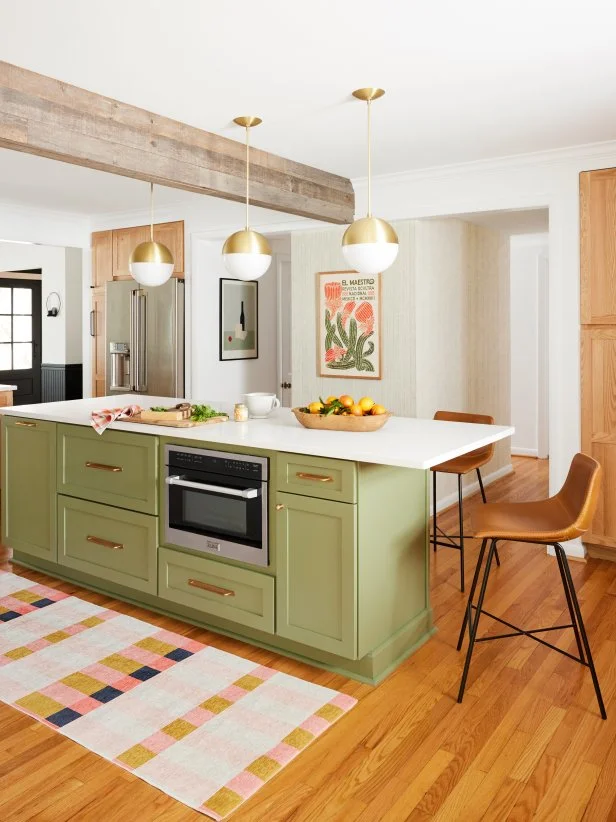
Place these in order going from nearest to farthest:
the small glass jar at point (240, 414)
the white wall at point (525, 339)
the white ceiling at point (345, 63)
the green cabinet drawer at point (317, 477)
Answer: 1. the white ceiling at point (345, 63)
2. the green cabinet drawer at point (317, 477)
3. the small glass jar at point (240, 414)
4. the white wall at point (525, 339)

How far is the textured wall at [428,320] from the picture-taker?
507 centimetres

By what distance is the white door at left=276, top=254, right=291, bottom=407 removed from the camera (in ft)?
23.6

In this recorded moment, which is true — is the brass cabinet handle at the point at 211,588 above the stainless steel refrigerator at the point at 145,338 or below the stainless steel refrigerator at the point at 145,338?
below

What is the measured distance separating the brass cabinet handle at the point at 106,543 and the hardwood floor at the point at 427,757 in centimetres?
62

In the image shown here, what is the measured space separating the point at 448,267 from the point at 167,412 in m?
A: 2.83

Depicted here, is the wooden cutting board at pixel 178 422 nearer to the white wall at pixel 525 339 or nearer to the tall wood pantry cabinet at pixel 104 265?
the tall wood pantry cabinet at pixel 104 265

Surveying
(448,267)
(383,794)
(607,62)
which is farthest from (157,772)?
(448,267)

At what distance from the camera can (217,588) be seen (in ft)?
10.3

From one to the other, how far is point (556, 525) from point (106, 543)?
7.01 feet

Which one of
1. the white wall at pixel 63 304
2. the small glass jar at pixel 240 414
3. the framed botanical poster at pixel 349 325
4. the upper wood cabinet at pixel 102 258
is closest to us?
the small glass jar at pixel 240 414

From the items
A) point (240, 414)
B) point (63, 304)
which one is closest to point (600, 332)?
point (240, 414)

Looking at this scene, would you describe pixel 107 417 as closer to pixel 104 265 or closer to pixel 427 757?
pixel 427 757

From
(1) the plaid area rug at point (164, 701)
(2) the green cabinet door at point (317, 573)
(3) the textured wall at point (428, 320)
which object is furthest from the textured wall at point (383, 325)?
(1) the plaid area rug at point (164, 701)

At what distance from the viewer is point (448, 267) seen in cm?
543
